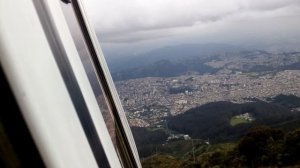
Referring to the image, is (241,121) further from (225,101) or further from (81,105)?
(81,105)

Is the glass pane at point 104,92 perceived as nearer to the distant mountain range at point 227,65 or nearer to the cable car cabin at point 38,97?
the cable car cabin at point 38,97

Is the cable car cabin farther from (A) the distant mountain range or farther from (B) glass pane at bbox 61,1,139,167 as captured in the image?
(A) the distant mountain range

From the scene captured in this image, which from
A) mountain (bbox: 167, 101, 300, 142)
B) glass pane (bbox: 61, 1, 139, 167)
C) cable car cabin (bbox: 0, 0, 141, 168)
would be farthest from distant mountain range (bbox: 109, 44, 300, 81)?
cable car cabin (bbox: 0, 0, 141, 168)

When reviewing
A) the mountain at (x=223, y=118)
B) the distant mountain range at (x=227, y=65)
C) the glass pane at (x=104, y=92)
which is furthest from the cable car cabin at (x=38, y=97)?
the distant mountain range at (x=227, y=65)

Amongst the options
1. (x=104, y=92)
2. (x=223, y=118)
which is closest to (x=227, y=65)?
(x=223, y=118)

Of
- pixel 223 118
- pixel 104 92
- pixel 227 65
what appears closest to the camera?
pixel 104 92

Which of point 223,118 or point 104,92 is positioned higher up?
point 104,92

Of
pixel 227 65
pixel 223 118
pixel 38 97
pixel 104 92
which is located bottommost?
pixel 227 65

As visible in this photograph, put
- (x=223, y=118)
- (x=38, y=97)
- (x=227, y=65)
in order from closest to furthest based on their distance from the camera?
(x=38, y=97), (x=223, y=118), (x=227, y=65)

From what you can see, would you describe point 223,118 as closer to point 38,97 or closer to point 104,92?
point 104,92

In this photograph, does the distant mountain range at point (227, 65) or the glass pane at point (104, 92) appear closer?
the glass pane at point (104, 92)

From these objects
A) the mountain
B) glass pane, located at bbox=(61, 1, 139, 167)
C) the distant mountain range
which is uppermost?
glass pane, located at bbox=(61, 1, 139, 167)
